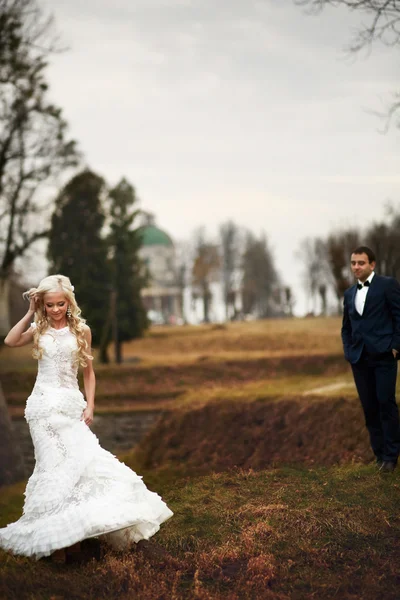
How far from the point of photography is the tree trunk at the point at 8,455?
12.6m

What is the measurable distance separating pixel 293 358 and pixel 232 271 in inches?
1359

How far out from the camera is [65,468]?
5.14 m

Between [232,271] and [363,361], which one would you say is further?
[232,271]

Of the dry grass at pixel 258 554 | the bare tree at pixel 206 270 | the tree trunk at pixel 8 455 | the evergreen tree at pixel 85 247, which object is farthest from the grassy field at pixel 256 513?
the bare tree at pixel 206 270

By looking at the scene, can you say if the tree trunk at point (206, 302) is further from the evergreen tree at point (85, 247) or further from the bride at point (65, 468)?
the bride at point (65, 468)

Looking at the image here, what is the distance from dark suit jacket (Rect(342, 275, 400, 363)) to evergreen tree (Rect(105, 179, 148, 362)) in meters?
24.4

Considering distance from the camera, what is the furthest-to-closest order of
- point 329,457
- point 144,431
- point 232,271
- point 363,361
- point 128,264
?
point 232,271, point 128,264, point 144,431, point 329,457, point 363,361

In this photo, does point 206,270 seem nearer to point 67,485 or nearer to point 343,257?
point 343,257

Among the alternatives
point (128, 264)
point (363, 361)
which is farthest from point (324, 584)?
point (128, 264)

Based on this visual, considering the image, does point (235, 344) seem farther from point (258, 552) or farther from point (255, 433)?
point (258, 552)

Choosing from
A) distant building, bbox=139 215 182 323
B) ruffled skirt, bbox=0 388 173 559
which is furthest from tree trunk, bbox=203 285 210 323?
ruffled skirt, bbox=0 388 173 559

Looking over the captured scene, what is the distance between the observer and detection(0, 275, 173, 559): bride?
4.89m

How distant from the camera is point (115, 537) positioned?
5.17 m

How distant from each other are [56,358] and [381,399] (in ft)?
10.8
